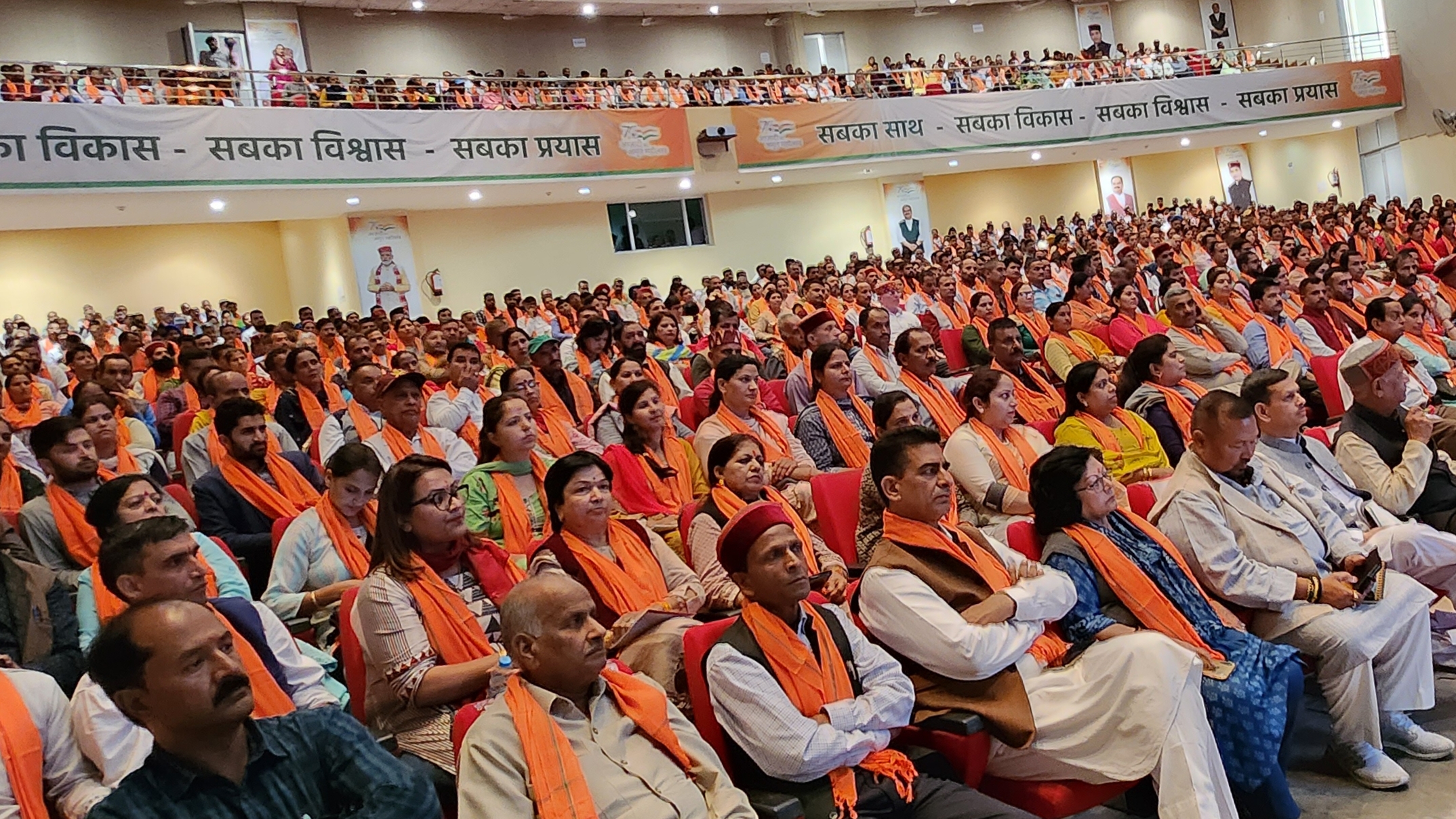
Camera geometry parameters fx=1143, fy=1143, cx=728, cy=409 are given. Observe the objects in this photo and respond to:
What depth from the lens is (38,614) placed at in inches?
103

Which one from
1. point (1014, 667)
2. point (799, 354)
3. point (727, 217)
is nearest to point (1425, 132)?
point (727, 217)

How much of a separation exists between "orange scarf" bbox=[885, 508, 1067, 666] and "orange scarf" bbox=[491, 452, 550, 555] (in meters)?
1.35

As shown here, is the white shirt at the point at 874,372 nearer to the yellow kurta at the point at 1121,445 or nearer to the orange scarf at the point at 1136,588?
the yellow kurta at the point at 1121,445

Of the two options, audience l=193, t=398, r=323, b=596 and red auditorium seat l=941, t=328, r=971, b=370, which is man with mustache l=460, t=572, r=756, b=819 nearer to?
audience l=193, t=398, r=323, b=596

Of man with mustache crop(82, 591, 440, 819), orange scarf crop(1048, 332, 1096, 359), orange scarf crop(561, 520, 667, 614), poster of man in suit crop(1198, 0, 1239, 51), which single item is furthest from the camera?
poster of man in suit crop(1198, 0, 1239, 51)

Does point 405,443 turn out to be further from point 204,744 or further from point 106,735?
point 204,744

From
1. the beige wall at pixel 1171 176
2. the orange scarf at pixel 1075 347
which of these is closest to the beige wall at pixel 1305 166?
the beige wall at pixel 1171 176

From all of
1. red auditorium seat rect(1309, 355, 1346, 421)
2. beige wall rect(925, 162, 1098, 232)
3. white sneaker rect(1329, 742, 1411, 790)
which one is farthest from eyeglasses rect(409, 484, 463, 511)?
beige wall rect(925, 162, 1098, 232)

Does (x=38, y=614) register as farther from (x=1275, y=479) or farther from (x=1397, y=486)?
(x=1397, y=486)

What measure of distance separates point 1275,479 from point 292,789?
2.50 meters

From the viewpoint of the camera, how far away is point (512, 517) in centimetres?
360

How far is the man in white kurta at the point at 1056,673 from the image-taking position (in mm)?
2232

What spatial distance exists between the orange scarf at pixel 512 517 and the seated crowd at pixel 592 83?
314 inches

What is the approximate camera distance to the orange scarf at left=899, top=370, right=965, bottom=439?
4.97 metres
